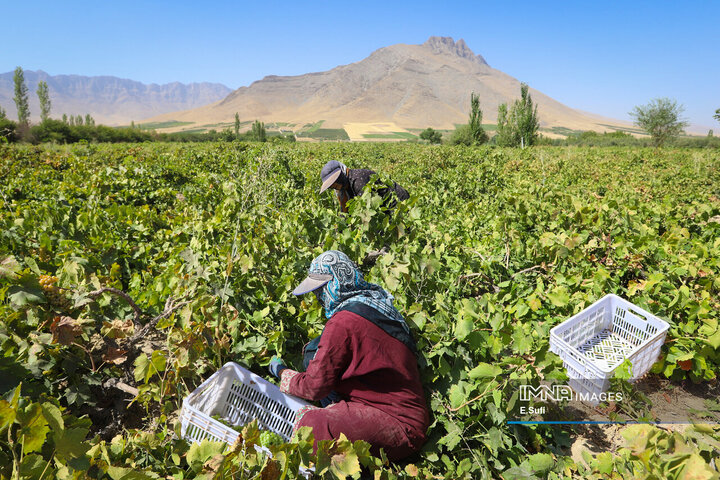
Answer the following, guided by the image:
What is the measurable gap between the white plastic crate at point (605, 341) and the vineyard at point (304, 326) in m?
0.10

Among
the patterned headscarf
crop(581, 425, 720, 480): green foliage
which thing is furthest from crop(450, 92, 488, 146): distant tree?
crop(581, 425, 720, 480): green foliage

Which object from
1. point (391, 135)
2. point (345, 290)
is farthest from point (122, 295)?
point (391, 135)

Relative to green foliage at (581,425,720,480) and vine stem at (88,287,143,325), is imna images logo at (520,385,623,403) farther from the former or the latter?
vine stem at (88,287,143,325)

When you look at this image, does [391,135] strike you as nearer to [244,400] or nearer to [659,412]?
[659,412]

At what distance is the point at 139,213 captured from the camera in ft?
14.0

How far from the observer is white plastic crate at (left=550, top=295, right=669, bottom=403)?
2625 mm

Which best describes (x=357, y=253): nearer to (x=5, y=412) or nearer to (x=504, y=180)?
(x=5, y=412)

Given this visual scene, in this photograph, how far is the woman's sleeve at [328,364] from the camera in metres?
1.95

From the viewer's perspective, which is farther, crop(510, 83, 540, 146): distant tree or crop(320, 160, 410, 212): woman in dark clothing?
crop(510, 83, 540, 146): distant tree

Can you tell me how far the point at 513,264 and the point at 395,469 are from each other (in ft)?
8.03

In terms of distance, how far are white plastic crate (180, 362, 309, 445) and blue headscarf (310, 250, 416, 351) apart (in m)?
0.59

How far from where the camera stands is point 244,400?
2.28 metres

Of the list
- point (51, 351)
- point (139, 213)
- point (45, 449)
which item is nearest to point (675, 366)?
point (45, 449)

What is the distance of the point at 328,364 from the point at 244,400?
0.70m
